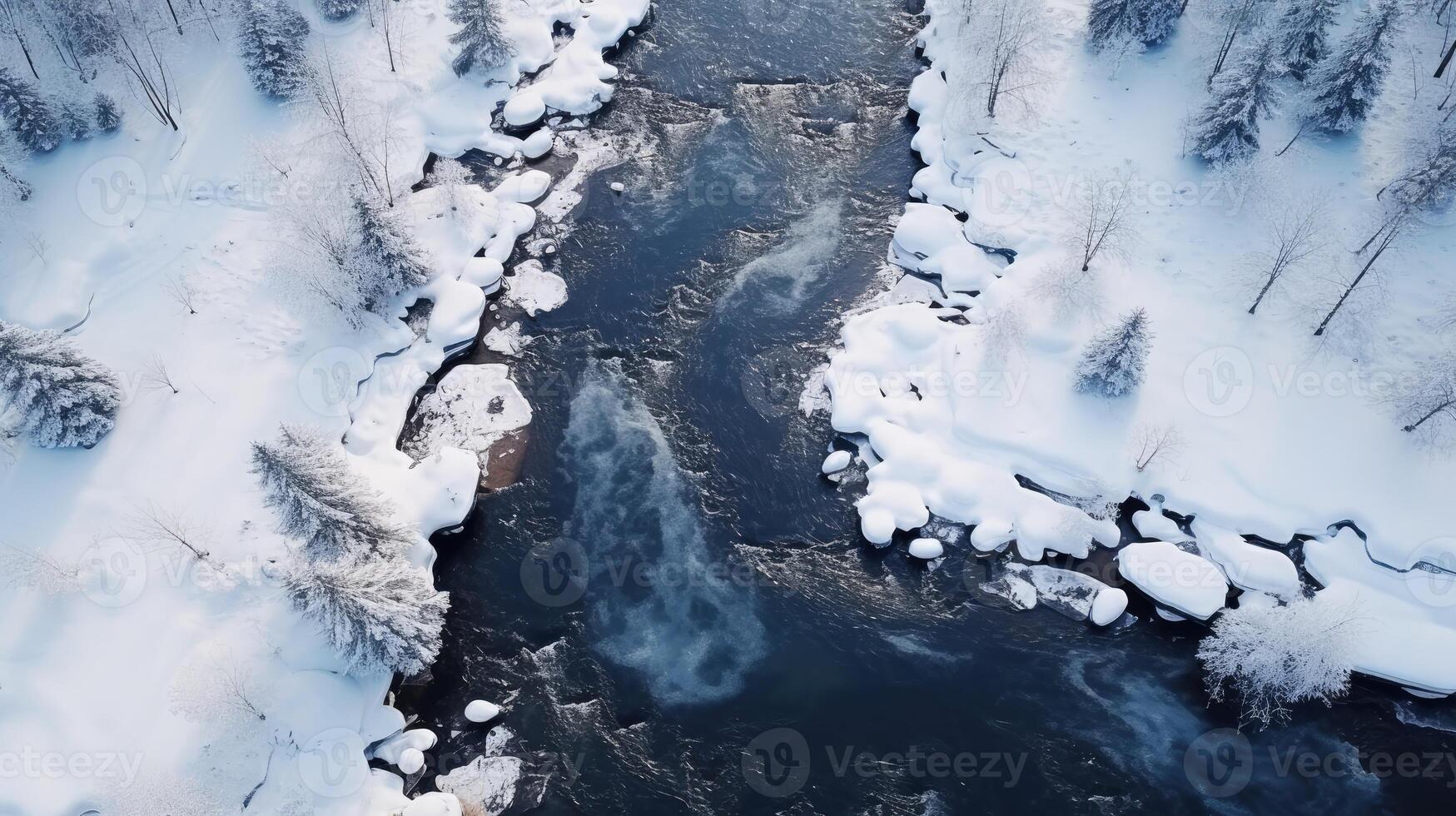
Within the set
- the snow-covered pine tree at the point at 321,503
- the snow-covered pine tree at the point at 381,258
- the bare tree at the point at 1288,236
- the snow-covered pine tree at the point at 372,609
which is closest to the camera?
the snow-covered pine tree at the point at 372,609

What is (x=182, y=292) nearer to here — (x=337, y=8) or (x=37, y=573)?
(x=37, y=573)

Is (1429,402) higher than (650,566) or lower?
higher

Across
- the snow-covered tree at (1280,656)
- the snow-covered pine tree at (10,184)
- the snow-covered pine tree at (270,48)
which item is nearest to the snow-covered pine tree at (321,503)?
the snow-covered pine tree at (10,184)

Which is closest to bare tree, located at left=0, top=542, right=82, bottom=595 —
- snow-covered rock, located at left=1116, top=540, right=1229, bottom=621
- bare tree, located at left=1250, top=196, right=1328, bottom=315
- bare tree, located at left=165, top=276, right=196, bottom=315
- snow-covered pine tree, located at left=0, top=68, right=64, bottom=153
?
bare tree, located at left=165, top=276, right=196, bottom=315

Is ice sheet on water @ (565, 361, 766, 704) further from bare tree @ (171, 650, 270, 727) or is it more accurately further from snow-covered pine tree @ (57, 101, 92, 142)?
snow-covered pine tree @ (57, 101, 92, 142)

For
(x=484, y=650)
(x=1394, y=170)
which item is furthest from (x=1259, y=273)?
(x=484, y=650)

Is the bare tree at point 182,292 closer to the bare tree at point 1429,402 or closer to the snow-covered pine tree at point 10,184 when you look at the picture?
the snow-covered pine tree at point 10,184

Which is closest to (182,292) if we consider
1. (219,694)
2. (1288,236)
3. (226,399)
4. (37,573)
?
(226,399)
